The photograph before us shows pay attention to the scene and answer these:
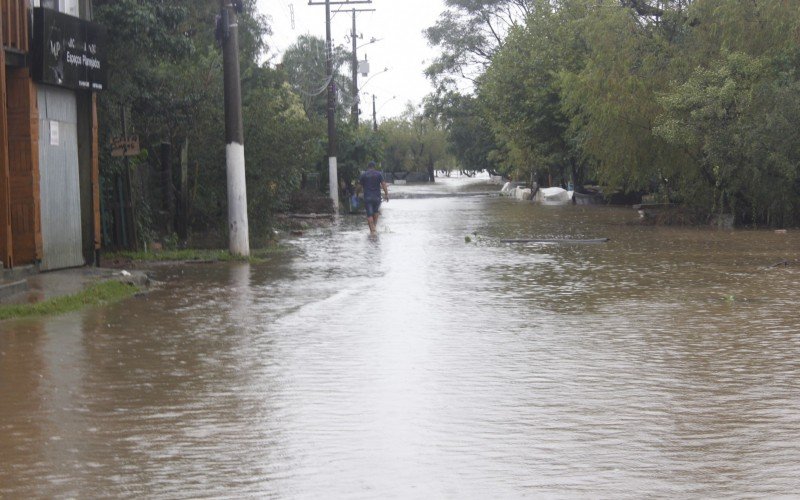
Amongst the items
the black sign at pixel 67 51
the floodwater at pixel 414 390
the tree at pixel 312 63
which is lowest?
the floodwater at pixel 414 390

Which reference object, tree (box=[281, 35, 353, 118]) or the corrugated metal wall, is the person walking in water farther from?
tree (box=[281, 35, 353, 118])

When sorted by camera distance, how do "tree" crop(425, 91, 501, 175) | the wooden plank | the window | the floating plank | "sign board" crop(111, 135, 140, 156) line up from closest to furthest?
1. the wooden plank
2. the window
3. "sign board" crop(111, 135, 140, 156)
4. the floating plank
5. "tree" crop(425, 91, 501, 175)

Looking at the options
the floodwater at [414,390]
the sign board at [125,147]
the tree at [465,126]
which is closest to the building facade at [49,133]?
the sign board at [125,147]

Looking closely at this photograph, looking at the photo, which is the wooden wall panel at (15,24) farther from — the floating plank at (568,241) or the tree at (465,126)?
the tree at (465,126)

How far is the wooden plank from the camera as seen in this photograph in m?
14.9

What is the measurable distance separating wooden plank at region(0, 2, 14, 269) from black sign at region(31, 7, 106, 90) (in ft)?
2.63

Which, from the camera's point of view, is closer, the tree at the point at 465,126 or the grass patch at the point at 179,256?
the grass patch at the point at 179,256

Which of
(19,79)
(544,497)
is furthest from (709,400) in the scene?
(19,79)

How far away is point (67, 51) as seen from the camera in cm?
1684

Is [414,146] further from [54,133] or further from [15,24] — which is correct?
[15,24]

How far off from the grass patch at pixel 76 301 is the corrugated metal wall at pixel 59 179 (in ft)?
7.41

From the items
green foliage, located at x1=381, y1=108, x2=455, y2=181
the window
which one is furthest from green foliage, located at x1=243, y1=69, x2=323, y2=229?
green foliage, located at x1=381, y1=108, x2=455, y2=181

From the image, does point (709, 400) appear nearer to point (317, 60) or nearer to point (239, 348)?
point (239, 348)

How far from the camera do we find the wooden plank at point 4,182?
1492 centimetres
